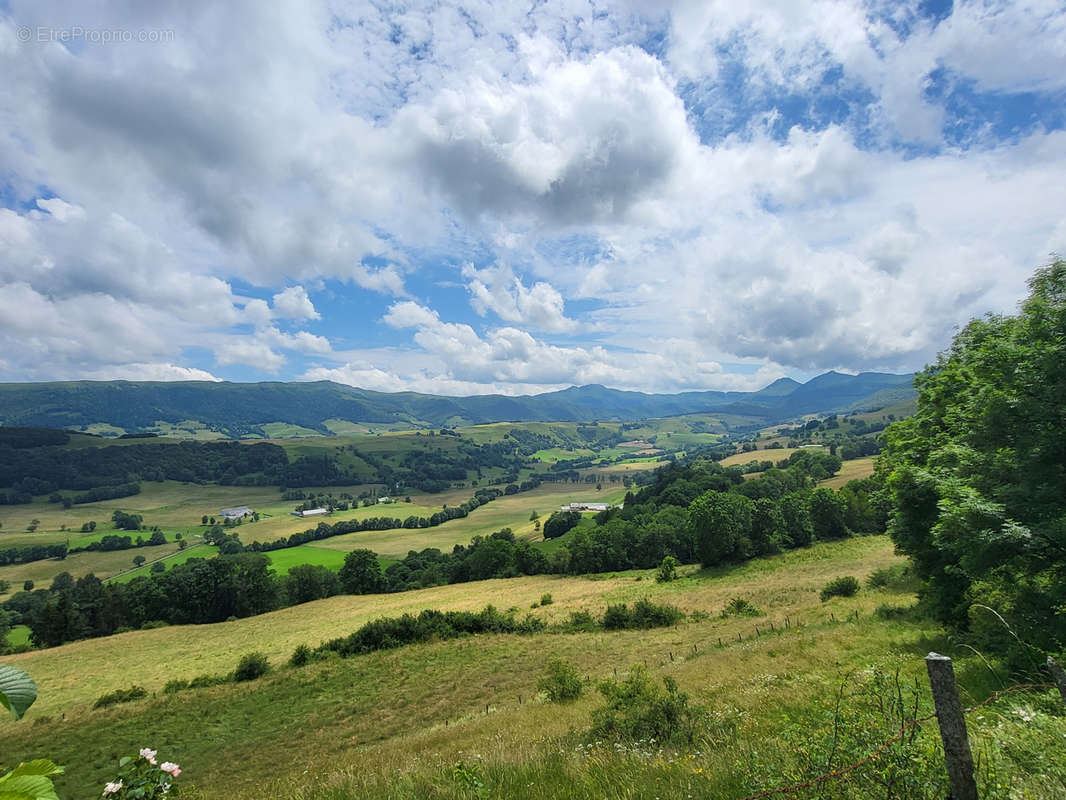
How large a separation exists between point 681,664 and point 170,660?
2191 inches

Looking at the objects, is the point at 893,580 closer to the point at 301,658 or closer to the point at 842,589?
the point at 842,589

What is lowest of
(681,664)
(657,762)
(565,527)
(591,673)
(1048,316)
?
(565,527)

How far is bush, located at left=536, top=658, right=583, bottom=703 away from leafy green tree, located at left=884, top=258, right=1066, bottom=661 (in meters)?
15.3

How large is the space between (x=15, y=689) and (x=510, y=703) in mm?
27471

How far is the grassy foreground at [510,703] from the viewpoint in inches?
286

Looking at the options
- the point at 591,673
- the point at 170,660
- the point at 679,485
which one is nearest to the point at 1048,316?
the point at 591,673

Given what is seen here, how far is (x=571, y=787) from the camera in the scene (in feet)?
23.8

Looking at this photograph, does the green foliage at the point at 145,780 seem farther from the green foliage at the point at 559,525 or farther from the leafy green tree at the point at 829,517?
the green foliage at the point at 559,525

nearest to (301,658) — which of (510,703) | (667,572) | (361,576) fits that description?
(510,703)

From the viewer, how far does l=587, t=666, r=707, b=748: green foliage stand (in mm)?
10703

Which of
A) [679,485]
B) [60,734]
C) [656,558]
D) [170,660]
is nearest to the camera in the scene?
[60,734]

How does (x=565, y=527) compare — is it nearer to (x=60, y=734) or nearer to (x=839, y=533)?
(x=839, y=533)

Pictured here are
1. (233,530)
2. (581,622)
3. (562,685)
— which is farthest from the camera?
(233,530)

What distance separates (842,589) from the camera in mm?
37312
